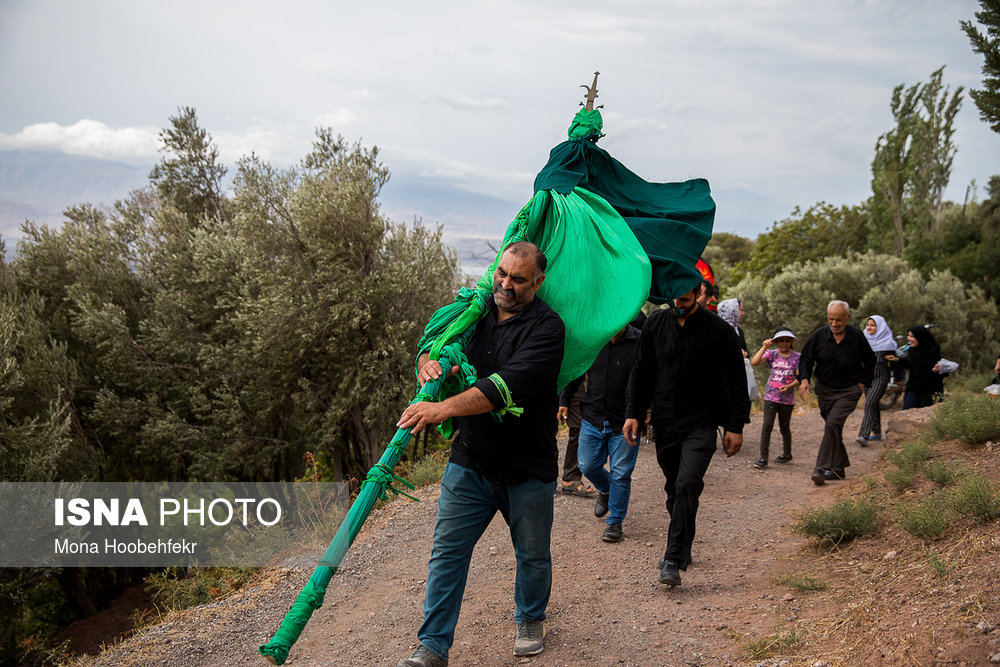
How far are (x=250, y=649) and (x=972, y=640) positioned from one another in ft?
15.4

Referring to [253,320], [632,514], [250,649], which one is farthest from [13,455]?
[632,514]

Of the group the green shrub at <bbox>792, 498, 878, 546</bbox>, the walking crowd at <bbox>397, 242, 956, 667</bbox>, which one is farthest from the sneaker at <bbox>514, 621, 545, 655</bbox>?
the green shrub at <bbox>792, 498, 878, 546</bbox>

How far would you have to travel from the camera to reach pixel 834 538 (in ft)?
19.8

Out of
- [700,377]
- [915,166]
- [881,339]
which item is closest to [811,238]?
[915,166]

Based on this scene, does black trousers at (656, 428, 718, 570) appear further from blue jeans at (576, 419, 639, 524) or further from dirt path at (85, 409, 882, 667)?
blue jeans at (576, 419, 639, 524)

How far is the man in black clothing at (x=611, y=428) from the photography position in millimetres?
6691

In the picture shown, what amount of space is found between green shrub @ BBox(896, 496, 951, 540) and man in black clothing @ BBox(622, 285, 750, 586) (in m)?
1.48

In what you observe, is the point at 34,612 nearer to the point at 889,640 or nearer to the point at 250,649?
the point at 250,649

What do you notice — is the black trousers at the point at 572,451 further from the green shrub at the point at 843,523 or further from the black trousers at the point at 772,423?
the black trousers at the point at 772,423

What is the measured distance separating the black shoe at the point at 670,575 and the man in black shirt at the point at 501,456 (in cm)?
160

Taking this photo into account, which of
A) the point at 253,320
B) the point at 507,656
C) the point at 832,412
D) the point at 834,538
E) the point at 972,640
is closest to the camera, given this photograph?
the point at 972,640

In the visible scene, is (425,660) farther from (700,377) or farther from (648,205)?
(648,205)

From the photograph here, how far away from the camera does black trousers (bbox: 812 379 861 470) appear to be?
833cm

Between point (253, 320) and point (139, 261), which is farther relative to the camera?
point (139, 261)
